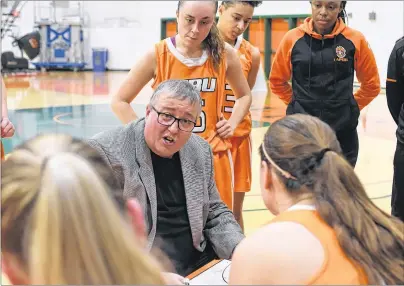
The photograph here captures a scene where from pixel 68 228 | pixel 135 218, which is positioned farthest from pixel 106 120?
pixel 68 228

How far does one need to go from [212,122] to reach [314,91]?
737mm

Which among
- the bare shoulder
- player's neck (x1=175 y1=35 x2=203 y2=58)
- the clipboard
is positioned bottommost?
the clipboard

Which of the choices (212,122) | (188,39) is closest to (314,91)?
(212,122)

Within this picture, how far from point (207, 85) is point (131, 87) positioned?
374 millimetres

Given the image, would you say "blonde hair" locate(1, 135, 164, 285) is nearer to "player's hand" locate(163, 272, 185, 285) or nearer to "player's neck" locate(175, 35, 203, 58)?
"player's hand" locate(163, 272, 185, 285)

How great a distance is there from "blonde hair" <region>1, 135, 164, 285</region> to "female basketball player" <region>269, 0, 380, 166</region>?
2.50 m

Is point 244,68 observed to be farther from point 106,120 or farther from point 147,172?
point 106,120

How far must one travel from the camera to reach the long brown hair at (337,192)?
1273mm

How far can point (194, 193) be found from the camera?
2.12 meters

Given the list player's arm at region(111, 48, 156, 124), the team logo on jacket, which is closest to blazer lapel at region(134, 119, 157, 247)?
player's arm at region(111, 48, 156, 124)

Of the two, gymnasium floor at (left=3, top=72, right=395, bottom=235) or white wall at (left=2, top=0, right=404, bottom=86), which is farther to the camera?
white wall at (left=2, top=0, right=404, bottom=86)

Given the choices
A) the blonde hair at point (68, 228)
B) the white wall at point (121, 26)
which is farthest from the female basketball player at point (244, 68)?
the white wall at point (121, 26)

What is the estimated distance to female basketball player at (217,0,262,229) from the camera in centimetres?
317

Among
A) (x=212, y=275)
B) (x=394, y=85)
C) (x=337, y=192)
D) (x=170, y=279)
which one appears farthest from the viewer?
(x=394, y=85)
